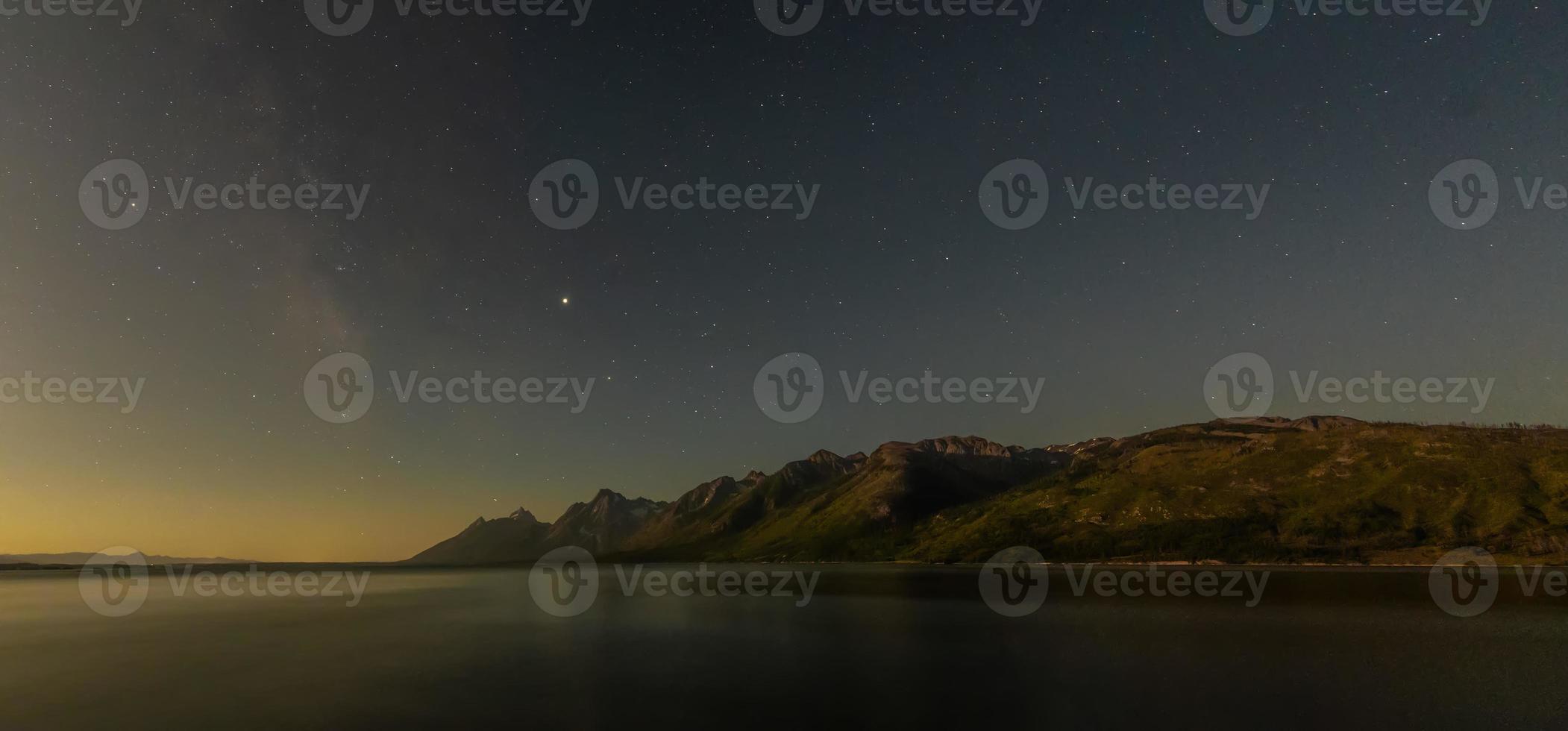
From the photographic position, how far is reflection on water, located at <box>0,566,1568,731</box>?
121 ft

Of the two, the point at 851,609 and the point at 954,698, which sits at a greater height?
the point at 954,698

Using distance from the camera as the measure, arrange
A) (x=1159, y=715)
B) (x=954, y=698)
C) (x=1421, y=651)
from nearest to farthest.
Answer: (x=1159, y=715) → (x=954, y=698) → (x=1421, y=651)

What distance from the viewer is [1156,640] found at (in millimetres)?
64562

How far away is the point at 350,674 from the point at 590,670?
1836 cm

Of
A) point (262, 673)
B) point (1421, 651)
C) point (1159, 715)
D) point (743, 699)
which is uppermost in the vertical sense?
point (262, 673)

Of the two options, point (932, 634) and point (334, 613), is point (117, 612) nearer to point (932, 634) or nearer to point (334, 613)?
point (334, 613)

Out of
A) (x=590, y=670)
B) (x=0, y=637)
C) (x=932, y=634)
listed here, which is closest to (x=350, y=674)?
(x=590, y=670)

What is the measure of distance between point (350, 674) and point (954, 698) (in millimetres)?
45219

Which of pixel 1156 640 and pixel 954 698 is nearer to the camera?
pixel 954 698

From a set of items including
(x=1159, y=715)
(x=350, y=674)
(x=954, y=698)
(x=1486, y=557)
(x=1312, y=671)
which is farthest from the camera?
(x=1486, y=557)

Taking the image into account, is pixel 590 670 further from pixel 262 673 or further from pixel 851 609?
pixel 851 609

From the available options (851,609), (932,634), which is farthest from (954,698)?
(851,609)

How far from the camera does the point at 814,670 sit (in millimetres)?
50750

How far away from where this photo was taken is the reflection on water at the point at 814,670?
121 ft
